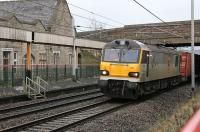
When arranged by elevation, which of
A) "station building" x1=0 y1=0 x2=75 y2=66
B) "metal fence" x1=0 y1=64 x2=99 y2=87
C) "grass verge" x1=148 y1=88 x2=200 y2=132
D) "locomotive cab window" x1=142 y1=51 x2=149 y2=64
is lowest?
"grass verge" x1=148 y1=88 x2=200 y2=132

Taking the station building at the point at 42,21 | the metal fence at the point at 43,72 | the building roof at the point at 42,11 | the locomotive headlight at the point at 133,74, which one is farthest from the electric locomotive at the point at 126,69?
the building roof at the point at 42,11

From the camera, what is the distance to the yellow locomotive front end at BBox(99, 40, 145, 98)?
17047 millimetres

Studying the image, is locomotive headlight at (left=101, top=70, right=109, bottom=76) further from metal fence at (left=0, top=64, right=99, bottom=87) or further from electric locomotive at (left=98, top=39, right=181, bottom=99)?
metal fence at (left=0, top=64, right=99, bottom=87)

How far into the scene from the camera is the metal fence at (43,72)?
23094mm

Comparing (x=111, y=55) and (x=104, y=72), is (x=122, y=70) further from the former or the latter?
(x=111, y=55)

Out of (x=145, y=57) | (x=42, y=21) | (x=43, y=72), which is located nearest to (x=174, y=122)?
(x=145, y=57)

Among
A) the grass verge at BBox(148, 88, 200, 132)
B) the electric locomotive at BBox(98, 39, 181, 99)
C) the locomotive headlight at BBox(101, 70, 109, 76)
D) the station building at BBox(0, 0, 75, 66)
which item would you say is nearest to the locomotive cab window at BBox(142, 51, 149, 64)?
the electric locomotive at BBox(98, 39, 181, 99)

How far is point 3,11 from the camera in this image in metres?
38.2

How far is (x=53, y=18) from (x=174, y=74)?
17.9 m

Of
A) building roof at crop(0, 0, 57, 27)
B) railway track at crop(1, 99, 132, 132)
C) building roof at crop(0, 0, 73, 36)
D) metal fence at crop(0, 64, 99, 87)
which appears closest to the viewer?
railway track at crop(1, 99, 132, 132)

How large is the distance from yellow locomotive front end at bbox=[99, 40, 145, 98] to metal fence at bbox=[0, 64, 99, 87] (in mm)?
7669

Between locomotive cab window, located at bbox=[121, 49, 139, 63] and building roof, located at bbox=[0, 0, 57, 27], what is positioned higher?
building roof, located at bbox=[0, 0, 57, 27]

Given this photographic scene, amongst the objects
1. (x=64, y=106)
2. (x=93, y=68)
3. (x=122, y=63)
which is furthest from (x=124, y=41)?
(x=93, y=68)

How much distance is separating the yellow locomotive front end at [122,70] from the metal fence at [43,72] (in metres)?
7.67
